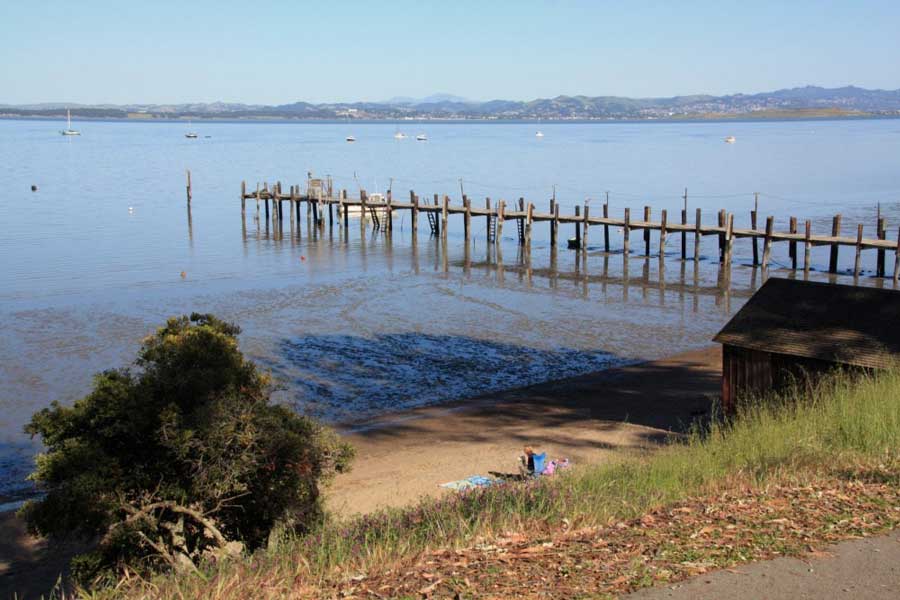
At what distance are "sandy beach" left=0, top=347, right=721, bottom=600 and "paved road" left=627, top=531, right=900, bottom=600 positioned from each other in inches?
252

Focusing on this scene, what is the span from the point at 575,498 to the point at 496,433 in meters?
11.4

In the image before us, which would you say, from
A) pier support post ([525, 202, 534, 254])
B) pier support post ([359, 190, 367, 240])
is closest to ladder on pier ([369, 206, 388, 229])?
pier support post ([359, 190, 367, 240])

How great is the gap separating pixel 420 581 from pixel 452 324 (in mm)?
23949

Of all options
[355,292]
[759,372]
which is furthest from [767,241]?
[759,372]

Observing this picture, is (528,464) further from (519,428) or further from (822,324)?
(822,324)

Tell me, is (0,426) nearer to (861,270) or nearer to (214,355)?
(214,355)

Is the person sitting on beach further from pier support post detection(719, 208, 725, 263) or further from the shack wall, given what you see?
pier support post detection(719, 208, 725, 263)

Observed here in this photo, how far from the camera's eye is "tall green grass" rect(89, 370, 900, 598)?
702cm

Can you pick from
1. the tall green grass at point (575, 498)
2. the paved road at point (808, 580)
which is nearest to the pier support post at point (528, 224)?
the tall green grass at point (575, 498)

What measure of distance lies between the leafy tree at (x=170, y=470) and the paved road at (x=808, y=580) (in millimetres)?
4786

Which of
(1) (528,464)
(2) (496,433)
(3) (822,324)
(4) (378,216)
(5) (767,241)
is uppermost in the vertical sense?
(3) (822,324)

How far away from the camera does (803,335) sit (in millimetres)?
17250

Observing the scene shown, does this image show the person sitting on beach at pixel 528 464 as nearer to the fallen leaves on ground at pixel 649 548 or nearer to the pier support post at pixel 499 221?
the fallen leaves on ground at pixel 649 548

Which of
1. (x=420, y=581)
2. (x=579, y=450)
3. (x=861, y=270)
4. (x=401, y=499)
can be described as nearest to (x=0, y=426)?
(x=401, y=499)
